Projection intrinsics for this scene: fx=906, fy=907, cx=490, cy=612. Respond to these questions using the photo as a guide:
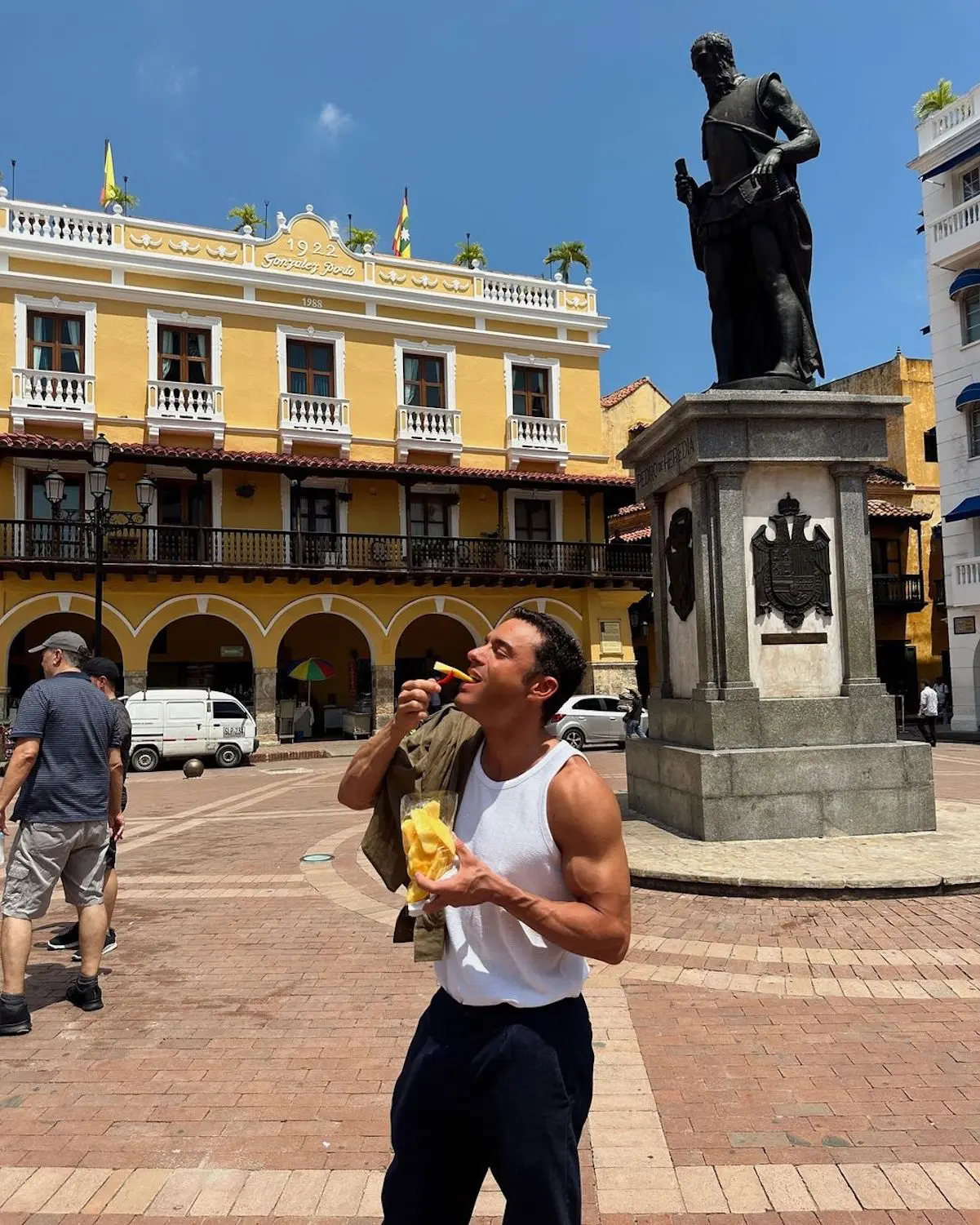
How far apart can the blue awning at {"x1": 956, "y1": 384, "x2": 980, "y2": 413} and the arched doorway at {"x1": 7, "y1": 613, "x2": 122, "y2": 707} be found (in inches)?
931

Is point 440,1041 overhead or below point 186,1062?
overhead

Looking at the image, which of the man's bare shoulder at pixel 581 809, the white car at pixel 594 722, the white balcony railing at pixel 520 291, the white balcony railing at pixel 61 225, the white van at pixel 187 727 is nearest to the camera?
the man's bare shoulder at pixel 581 809

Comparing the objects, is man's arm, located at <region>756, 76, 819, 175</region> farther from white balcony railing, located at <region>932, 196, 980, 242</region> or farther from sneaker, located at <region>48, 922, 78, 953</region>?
white balcony railing, located at <region>932, 196, 980, 242</region>

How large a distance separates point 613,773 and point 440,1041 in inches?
537

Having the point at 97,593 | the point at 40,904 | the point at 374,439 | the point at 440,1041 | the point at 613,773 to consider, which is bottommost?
the point at 613,773

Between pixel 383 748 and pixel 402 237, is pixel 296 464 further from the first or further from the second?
pixel 383 748

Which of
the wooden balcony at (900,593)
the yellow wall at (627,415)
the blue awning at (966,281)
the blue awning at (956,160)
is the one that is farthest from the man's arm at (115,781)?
the wooden balcony at (900,593)

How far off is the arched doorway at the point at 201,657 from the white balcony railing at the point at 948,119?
80.7 ft

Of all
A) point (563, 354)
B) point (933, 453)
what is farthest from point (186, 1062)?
point (933, 453)

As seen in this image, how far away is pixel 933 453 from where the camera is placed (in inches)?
1297

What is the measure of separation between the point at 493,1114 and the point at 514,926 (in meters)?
0.37

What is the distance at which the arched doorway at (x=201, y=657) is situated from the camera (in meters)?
25.3

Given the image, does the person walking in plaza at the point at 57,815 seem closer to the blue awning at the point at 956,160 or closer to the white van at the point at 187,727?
the white van at the point at 187,727

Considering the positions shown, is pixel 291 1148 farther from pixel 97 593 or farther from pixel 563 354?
pixel 563 354
